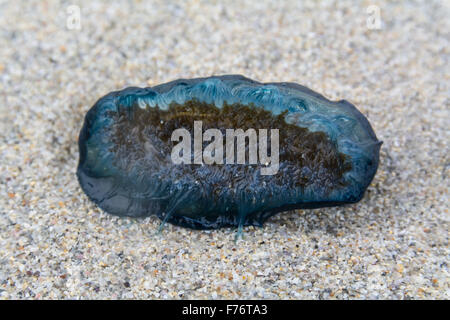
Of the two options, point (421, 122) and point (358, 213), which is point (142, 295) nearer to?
point (358, 213)

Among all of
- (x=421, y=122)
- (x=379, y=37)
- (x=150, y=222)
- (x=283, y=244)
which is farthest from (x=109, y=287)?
(x=379, y=37)

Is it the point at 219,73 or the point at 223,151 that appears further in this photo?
the point at 219,73
